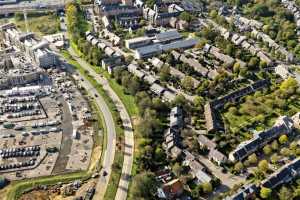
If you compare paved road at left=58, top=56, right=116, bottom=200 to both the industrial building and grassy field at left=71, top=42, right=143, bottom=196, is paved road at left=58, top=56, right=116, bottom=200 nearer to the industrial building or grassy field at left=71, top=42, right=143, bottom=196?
grassy field at left=71, top=42, right=143, bottom=196

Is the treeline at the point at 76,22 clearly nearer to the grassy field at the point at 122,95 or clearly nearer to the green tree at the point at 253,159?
the grassy field at the point at 122,95

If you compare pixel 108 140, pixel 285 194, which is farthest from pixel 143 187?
pixel 285 194

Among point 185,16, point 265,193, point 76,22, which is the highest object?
point 185,16

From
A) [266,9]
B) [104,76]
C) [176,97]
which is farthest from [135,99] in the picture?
[266,9]

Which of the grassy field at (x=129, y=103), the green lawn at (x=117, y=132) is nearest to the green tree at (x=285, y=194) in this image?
the grassy field at (x=129, y=103)

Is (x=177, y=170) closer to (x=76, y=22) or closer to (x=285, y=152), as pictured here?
(x=285, y=152)

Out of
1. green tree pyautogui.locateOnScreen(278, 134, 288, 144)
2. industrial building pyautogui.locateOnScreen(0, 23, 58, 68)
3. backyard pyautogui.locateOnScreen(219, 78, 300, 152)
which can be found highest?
industrial building pyautogui.locateOnScreen(0, 23, 58, 68)

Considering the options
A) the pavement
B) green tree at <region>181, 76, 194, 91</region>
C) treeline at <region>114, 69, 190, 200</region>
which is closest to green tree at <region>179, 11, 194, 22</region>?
treeline at <region>114, 69, 190, 200</region>
